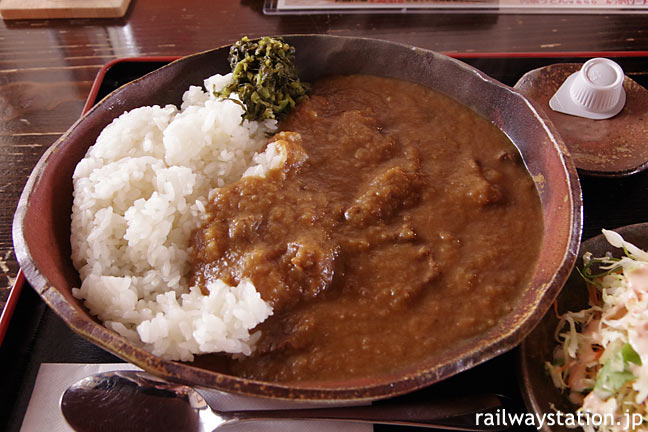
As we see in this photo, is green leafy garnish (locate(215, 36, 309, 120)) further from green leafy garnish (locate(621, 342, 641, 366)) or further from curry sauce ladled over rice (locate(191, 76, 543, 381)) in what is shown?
green leafy garnish (locate(621, 342, 641, 366))

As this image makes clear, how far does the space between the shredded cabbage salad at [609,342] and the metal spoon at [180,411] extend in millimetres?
288

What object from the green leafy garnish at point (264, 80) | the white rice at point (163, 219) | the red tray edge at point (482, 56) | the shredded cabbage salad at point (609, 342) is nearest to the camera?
the shredded cabbage salad at point (609, 342)

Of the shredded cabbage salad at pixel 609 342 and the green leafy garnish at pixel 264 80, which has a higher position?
the green leafy garnish at pixel 264 80

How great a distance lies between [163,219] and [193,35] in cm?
217

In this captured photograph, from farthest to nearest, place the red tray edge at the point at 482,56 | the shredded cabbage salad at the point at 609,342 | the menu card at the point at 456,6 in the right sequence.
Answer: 1. the menu card at the point at 456,6
2. the red tray edge at the point at 482,56
3. the shredded cabbage salad at the point at 609,342

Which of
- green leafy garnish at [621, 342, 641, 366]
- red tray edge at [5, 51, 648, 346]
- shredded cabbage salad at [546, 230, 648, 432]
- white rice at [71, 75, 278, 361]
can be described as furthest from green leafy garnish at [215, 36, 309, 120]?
green leafy garnish at [621, 342, 641, 366]

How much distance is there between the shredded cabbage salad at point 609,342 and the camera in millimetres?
1761

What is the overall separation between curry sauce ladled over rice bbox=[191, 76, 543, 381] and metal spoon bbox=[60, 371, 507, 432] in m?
0.16

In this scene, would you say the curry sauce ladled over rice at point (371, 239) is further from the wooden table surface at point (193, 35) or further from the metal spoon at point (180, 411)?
the wooden table surface at point (193, 35)

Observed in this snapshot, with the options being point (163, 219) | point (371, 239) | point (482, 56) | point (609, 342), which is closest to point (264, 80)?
point (163, 219)

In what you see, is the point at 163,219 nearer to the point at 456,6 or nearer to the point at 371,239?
the point at 371,239

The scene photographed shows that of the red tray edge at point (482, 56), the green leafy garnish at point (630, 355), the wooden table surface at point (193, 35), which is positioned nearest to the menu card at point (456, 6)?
the wooden table surface at point (193, 35)

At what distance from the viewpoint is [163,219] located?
7.07 ft

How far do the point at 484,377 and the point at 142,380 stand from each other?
1.31 metres
